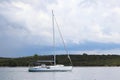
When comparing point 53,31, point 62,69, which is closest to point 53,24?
point 53,31

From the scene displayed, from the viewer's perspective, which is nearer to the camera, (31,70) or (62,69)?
(62,69)

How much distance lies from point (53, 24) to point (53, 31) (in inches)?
141

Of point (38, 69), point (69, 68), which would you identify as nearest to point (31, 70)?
point (38, 69)

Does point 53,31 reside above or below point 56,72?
above

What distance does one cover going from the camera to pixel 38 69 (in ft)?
499

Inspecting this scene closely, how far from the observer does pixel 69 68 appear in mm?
149000

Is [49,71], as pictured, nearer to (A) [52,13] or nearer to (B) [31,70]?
(B) [31,70]

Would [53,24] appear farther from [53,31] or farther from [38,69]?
[38,69]

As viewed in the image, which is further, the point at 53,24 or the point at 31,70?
the point at 31,70

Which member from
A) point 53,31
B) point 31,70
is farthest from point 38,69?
point 53,31

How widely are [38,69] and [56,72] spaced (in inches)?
353

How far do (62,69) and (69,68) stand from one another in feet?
16.7

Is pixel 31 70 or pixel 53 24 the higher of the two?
pixel 53 24

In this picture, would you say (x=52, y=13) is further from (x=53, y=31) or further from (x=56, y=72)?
(x=56, y=72)
